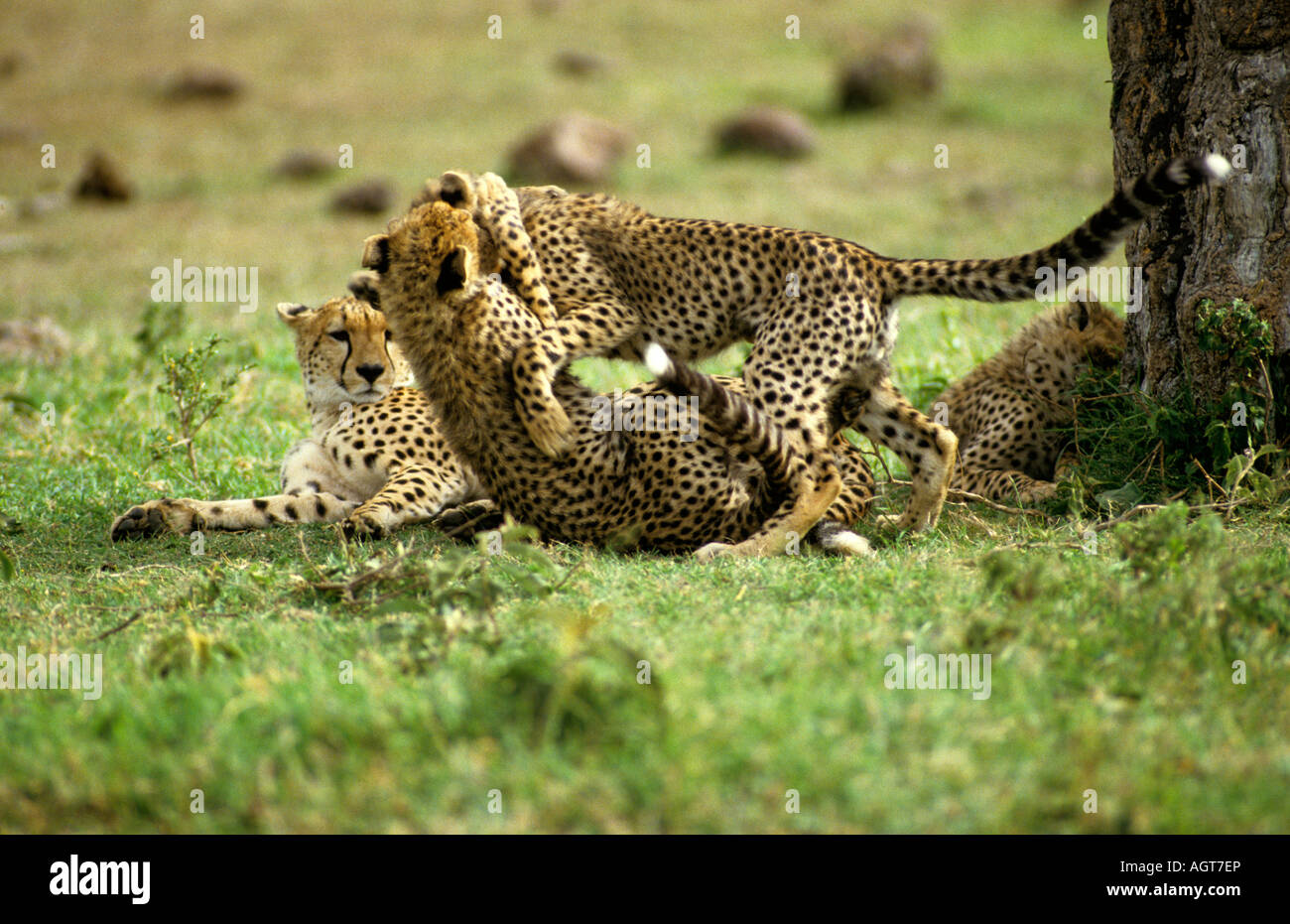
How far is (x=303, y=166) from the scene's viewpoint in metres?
15.1

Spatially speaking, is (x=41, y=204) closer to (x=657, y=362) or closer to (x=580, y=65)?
(x=580, y=65)

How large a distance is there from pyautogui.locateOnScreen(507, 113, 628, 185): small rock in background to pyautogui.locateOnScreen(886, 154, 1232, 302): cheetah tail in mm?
9383

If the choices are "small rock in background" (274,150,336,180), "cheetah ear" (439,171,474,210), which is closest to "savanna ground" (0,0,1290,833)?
"cheetah ear" (439,171,474,210)

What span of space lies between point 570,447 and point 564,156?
32.5 feet

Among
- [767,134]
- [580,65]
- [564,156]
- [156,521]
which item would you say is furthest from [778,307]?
[580,65]

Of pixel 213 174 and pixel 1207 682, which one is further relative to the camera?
pixel 213 174

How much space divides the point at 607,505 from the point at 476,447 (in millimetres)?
498

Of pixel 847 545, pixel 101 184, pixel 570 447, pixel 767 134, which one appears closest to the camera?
pixel 847 545

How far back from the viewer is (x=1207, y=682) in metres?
2.82

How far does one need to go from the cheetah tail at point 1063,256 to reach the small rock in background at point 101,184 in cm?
1169
